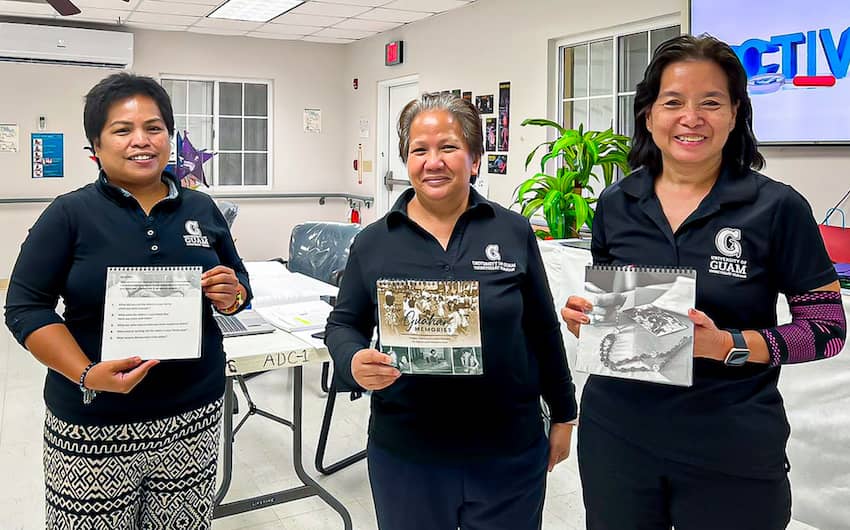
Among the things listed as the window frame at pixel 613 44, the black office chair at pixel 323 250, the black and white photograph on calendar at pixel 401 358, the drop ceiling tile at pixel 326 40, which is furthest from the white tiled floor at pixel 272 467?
the drop ceiling tile at pixel 326 40

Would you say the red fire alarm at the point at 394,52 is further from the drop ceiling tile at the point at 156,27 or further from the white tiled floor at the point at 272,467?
the white tiled floor at the point at 272,467

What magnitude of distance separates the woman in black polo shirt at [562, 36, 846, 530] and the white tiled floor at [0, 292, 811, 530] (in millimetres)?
1467

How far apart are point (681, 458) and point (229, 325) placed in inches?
74.4

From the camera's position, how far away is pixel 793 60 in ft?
11.2

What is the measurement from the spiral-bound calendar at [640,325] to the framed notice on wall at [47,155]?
23.5ft

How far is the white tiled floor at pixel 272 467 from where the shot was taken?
108 inches

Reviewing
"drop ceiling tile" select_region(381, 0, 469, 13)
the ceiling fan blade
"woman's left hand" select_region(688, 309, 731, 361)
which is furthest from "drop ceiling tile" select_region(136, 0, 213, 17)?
"woman's left hand" select_region(688, 309, 731, 361)

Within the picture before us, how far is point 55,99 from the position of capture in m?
7.16

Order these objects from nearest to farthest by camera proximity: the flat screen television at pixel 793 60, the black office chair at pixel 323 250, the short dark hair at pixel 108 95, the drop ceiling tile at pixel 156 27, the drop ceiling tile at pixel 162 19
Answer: the short dark hair at pixel 108 95, the flat screen television at pixel 793 60, the black office chair at pixel 323 250, the drop ceiling tile at pixel 162 19, the drop ceiling tile at pixel 156 27

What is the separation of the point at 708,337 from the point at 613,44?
4130 millimetres

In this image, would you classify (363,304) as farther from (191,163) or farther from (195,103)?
(195,103)

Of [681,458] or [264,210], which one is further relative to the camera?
[264,210]

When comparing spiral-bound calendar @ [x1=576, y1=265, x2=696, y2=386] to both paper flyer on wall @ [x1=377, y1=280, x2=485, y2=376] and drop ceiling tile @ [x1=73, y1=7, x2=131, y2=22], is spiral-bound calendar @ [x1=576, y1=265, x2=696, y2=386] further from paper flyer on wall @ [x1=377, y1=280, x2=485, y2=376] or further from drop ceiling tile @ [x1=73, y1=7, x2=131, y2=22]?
drop ceiling tile @ [x1=73, y1=7, x2=131, y2=22]

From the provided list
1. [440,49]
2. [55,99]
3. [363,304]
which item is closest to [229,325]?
[363,304]
